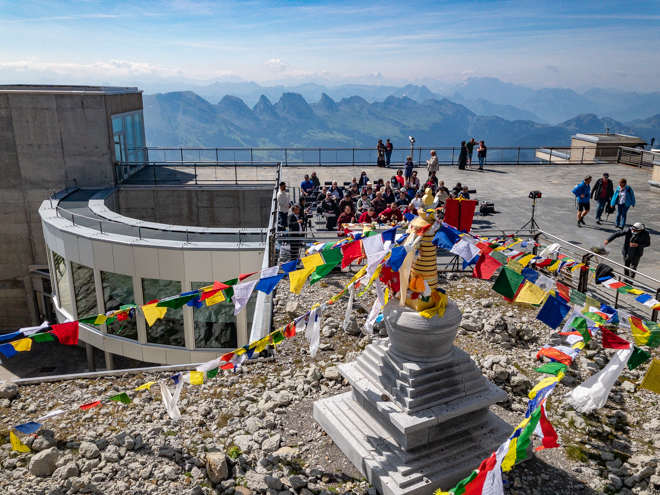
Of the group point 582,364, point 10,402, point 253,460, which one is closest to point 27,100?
point 10,402

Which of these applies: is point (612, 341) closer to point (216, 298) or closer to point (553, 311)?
point (553, 311)

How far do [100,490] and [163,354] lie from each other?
10.5 m

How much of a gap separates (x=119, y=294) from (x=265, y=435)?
11.2 m

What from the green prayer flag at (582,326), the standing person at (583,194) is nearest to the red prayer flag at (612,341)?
the green prayer flag at (582,326)

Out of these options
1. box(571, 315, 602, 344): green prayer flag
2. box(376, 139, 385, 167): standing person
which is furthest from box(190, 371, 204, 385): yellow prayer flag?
box(376, 139, 385, 167): standing person

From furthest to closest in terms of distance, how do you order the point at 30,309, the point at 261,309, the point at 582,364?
the point at 30,309 → the point at 261,309 → the point at 582,364

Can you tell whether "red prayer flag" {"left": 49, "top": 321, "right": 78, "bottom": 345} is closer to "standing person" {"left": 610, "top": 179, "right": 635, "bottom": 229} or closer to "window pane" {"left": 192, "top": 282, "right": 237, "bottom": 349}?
"window pane" {"left": 192, "top": 282, "right": 237, "bottom": 349}

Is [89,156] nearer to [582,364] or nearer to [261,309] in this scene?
[261,309]

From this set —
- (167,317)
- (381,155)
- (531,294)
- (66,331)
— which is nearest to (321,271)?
(531,294)

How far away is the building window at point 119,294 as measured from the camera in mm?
16109

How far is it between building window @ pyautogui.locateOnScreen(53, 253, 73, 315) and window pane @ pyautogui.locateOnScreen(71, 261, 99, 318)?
600mm

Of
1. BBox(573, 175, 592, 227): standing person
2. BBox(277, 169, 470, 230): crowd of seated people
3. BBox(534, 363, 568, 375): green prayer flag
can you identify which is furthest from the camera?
BBox(573, 175, 592, 227): standing person

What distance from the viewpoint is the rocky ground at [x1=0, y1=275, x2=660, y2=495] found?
6223 millimetres

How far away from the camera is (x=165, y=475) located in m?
6.34
